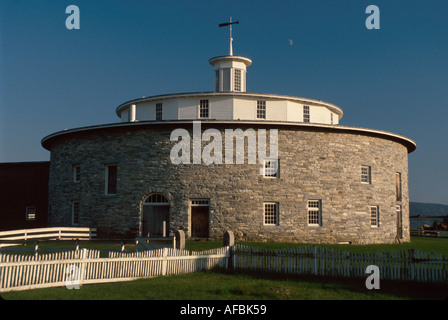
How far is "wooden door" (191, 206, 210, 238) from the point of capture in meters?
28.2

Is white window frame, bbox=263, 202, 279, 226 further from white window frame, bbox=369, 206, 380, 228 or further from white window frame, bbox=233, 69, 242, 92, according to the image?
white window frame, bbox=233, 69, 242, 92

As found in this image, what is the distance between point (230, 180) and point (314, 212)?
5.65 m

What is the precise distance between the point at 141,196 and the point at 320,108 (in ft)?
49.4

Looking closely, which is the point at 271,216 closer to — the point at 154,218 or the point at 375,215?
the point at 154,218

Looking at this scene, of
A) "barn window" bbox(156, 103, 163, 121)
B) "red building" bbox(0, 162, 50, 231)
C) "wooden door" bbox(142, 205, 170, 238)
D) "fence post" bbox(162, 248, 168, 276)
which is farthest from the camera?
"red building" bbox(0, 162, 50, 231)

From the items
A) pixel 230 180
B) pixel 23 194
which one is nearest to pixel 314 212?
pixel 230 180

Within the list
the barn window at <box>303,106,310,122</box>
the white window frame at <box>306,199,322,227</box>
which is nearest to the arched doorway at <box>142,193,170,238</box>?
the white window frame at <box>306,199,322,227</box>

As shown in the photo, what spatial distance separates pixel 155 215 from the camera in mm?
28656

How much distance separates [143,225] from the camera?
94.2 feet

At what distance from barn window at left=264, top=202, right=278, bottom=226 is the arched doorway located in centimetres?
600

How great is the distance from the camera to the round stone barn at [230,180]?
91.8 ft

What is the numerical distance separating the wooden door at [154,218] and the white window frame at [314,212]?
870 centimetres

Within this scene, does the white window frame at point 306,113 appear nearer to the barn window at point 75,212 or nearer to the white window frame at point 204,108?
the white window frame at point 204,108
